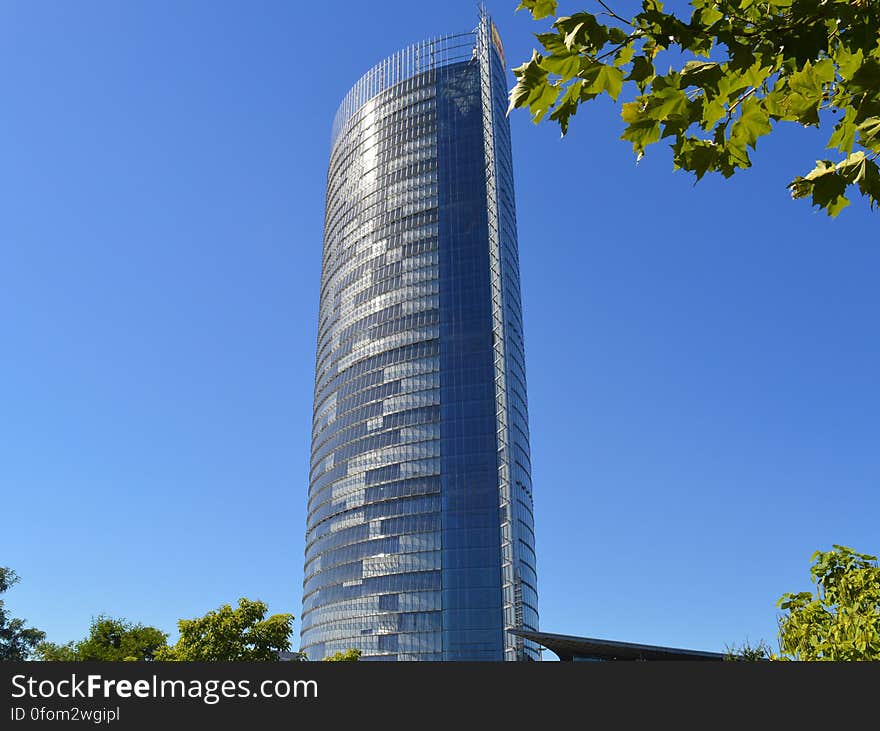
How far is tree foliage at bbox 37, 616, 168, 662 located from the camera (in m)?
65.7

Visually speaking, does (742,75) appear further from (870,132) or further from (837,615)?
(837,615)

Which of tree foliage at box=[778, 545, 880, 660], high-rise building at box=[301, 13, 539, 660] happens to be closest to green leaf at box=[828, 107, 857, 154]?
tree foliage at box=[778, 545, 880, 660]

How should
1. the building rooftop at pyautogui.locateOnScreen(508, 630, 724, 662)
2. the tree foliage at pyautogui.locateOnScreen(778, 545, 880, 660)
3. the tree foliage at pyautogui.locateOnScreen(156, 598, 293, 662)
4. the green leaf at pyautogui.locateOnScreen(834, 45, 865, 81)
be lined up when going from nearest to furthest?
the green leaf at pyautogui.locateOnScreen(834, 45, 865, 81) < the tree foliage at pyautogui.locateOnScreen(778, 545, 880, 660) < the tree foliage at pyautogui.locateOnScreen(156, 598, 293, 662) < the building rooftop at pyautogui.locateOnScreen(508, 630, 724, 662)

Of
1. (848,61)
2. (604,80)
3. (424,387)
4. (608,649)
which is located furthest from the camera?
(424,387)

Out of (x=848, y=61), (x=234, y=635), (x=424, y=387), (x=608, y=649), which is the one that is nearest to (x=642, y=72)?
(x=848, y=61)

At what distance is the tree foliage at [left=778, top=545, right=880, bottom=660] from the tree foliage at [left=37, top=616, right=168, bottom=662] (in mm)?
61060

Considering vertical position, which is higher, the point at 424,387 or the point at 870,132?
the point at 424,387

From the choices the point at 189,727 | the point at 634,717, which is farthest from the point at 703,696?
the point at 189,727

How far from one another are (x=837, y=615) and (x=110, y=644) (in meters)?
68.3

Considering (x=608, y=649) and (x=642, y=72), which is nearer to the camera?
(x=642, y=72)

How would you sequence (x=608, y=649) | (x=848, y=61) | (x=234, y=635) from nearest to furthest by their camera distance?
(x=848, y=61)
(x=234, y=635)
(x=608, y=649)

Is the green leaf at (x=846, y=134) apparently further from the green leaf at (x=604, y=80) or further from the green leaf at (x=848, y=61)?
the green leaf at (x=604, y=80)

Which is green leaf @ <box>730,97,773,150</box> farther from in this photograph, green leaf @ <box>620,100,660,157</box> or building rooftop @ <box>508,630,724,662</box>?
building rooftop @ <box>508,630,724,662</box>

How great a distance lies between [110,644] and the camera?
6825 cm
